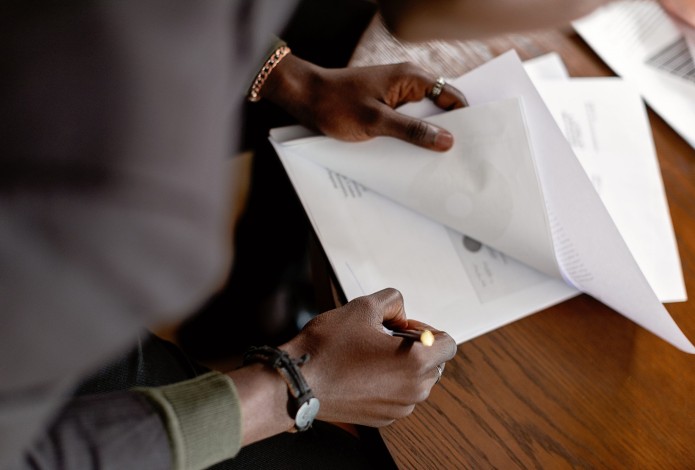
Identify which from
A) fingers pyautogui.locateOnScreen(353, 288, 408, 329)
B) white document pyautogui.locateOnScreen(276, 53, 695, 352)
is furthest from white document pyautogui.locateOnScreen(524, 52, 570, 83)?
fingers pyautogui.locateOnScreen(353, 288, 408, 329)

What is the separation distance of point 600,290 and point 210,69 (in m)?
0.50

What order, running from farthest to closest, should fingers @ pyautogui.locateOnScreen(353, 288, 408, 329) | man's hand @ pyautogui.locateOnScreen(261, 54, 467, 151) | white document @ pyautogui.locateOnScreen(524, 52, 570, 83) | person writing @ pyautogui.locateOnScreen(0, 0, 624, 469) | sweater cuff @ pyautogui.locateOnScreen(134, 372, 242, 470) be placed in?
white document @ pyautogui.locateOnScreen(524, 52, 570, 83), man's hand @ pyautogui.locateOnScreen(261, 54, 467, 151), fingers @ pyautogui.locateOnScreen(353, 288, 408, 329), sweater cuff @ pyautogui.locateOnScreen(134, 372, 242, 470), person writing @ pyautogui.locateOnScreen(0, 0, 624, 469)

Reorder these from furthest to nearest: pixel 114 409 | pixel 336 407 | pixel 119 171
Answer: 1. pixel 336 407
2. pixel 114 409
3. pixel 119 171

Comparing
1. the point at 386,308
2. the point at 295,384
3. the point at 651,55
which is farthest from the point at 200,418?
the point at 651,55

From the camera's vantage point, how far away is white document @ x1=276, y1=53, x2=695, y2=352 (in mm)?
609

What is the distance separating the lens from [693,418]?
2.01ft

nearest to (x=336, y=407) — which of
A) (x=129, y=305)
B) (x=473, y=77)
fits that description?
(x=129, y=305)

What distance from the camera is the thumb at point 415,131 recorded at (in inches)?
25.9

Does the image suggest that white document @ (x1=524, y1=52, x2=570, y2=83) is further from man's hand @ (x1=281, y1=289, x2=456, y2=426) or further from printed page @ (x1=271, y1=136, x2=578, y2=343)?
man's hand @ (x1=281, y1=289, x2=456, y2=426)

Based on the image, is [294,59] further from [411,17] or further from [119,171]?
[119,171]

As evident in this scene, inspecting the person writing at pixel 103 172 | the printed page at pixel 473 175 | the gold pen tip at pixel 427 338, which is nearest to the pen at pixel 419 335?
the gold pen tip at pixel 427 338

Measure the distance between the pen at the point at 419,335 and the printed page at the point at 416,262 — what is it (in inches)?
2.3

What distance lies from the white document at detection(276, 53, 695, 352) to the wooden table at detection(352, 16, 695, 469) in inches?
1.1

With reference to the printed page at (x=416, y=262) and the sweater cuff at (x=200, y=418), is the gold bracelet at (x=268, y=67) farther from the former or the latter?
the sweater cuff at (x=200, y=418)
